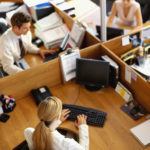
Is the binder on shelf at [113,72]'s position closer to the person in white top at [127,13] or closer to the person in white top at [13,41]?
the person in white top at [13,41]

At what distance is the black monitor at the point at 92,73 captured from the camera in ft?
7.19

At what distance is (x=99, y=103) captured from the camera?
2189 mm

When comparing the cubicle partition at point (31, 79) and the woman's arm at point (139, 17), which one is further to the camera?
the woman's arm at point (139, 17)

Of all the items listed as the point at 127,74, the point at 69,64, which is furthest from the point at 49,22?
the point at 127,74

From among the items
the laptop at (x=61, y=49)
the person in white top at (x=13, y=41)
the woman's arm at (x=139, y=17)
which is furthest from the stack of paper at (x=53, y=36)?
the woman's arm at (x=139, y=17)

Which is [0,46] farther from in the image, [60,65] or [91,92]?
[91,92]

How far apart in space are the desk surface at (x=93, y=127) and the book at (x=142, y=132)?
37 mm

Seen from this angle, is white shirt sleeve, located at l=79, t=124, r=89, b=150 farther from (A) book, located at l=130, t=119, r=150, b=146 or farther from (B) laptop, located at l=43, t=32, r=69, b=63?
(B) laptop, located at l=43, t=32, r=69, b=63

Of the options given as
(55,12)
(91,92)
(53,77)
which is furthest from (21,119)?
(55,12)

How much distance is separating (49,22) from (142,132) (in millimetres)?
2064

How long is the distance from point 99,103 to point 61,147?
696 mm

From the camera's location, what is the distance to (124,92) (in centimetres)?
217

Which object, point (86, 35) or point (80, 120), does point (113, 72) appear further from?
point (86, 35)

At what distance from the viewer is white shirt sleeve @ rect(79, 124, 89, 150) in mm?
1813
